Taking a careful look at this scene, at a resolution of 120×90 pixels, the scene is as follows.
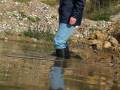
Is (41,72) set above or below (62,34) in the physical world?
below

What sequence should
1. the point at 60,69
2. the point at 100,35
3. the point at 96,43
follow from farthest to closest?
the point at 100,35, the point at 96,43, the point at 60,69

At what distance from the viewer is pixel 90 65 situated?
414 inches

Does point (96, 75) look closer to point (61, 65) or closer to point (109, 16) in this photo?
point (61, 65)

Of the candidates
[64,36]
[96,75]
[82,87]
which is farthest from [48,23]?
[82,87]

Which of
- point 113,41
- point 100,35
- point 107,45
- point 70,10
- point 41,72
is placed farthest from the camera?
point 100,35

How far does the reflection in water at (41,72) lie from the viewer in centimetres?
773

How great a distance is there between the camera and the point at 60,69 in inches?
372

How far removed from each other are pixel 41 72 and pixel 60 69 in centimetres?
68

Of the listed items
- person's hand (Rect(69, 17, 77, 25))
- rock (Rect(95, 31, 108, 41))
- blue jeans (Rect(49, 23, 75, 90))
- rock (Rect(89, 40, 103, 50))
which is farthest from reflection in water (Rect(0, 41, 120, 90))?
rock (Rect(95, 31, 108, 41))

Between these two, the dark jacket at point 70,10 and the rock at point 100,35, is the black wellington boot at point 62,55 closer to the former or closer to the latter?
the dark jacket at point 70,10

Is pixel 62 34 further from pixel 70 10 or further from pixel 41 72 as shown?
pixel 41 72

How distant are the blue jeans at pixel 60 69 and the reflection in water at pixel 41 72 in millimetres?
92

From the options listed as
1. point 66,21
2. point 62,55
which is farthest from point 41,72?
point 66,21

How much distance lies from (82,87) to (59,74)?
992mm
